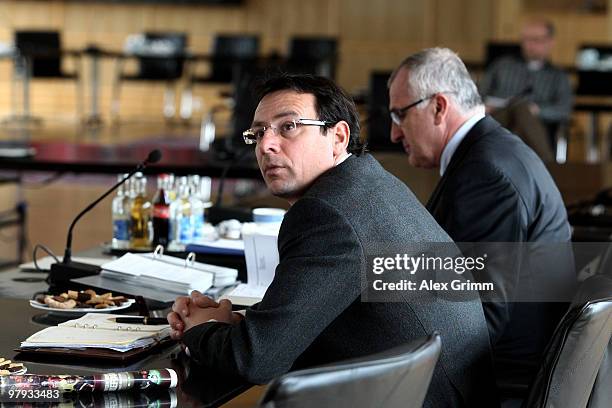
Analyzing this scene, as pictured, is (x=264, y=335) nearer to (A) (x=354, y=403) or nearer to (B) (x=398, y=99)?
(A) (x=354, y=403)

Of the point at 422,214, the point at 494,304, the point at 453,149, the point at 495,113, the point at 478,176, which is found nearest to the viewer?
the point at 422,214

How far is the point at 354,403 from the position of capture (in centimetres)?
129

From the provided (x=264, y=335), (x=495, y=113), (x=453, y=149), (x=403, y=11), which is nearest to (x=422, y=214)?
(x=264, y=335)

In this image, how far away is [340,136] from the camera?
202 centimetres

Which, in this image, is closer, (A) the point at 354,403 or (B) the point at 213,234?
(A) the point at 354,403

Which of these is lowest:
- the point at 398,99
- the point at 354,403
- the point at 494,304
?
the point at 494,304

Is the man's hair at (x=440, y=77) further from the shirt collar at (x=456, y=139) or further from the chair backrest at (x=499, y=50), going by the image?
the chair backrest at (x=499, y=50)

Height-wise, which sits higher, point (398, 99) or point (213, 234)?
point (398, 99)

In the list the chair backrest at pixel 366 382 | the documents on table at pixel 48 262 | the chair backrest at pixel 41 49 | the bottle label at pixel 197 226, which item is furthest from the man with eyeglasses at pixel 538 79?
the chair backrest at pixel 366 382

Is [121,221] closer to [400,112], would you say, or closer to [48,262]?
[48,262]

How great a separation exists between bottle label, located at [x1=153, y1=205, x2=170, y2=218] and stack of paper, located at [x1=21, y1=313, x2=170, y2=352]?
880 millimetres

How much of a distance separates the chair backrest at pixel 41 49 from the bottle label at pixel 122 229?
30.0 ft

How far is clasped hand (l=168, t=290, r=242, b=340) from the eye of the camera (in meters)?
1.95

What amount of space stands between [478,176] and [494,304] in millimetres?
366
